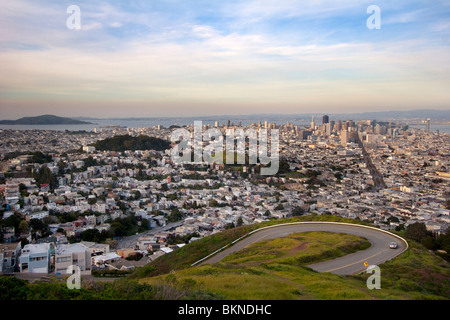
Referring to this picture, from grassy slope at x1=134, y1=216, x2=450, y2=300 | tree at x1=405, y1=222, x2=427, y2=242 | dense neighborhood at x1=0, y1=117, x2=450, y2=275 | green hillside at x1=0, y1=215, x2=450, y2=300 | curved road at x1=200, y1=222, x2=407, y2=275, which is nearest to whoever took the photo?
green hillside at x1=0, y1=215, x2=450, y2=300

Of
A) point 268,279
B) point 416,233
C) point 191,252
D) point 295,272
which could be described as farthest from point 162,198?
point 268,279

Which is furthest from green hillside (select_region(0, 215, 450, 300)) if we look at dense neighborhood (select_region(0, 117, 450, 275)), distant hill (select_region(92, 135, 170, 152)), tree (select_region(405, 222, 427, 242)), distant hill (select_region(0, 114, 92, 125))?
distant hill (select_region(0, 114, 92, 125))

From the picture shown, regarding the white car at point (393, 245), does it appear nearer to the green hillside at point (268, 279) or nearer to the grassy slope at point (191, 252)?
the green hillside at point (268, 279)

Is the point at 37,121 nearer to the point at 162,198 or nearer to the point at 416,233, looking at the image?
the point at 162,198

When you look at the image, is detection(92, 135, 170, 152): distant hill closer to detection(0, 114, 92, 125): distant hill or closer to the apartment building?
the apartment building
